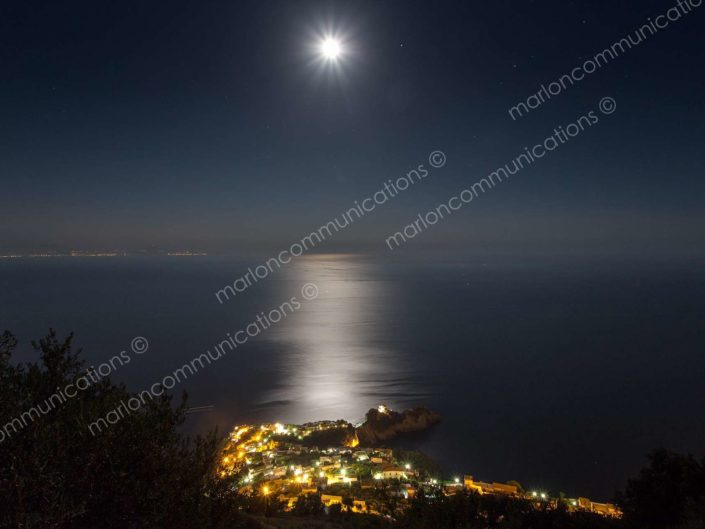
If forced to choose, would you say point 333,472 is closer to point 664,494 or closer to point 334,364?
point 664,494

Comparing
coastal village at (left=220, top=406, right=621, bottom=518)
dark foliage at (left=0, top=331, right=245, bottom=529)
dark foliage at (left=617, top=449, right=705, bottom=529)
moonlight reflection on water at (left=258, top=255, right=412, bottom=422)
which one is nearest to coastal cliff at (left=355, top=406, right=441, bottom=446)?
coastal village at (left=220, top=406, right=621, bottom=518)

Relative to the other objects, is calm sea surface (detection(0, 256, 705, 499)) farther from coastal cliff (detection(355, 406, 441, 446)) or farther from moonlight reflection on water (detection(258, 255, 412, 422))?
coastal cliff (detection(355, 406, 441, 446))

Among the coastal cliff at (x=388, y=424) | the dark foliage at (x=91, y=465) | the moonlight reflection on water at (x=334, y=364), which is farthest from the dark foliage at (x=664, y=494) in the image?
the moonlight reflection on water at (x=334, y=364)

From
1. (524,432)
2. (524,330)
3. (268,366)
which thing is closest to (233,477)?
(524,432)

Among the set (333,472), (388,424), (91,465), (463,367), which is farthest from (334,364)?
(91,465)

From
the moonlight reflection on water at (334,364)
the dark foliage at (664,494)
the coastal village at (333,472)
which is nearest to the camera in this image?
the dark foliage at (664,494)

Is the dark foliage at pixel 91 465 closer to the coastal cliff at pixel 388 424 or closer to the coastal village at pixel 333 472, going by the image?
the coastal village at pixel 333 472
